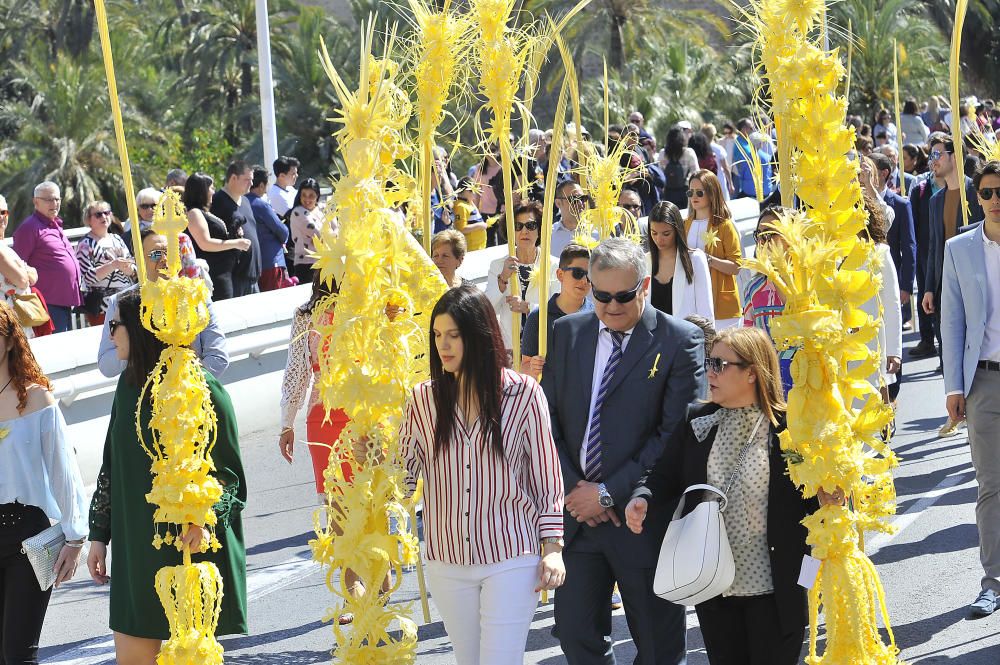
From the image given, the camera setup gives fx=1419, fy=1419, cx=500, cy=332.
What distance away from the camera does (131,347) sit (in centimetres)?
509

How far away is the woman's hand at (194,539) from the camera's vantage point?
4.85 meters

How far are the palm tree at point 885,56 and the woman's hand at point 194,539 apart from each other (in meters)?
32.6

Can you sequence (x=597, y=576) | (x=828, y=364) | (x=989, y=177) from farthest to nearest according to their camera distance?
(x=989, y=177) → (x=597, y=576) → (x=828, y=364)

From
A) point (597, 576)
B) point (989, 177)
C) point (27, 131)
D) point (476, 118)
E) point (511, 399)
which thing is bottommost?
point (597, 576)

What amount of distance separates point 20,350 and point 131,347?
473mm

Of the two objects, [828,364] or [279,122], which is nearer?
[828,364]

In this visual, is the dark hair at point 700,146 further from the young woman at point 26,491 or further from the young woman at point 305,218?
the young woman at point 26,491

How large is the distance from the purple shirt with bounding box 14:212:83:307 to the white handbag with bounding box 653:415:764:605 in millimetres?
7885

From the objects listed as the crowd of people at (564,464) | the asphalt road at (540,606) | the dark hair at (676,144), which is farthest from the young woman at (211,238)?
the dark hair at (676,144)

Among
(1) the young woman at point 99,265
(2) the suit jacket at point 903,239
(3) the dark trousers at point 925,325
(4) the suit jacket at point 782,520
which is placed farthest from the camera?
(3) the dark trousers at point 925,325

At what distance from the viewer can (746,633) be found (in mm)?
4742

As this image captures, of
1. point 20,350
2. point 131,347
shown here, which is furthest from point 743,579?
point 20,350

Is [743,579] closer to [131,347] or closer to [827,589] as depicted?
[827,589]

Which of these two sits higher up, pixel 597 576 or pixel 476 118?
pixel 476 118
